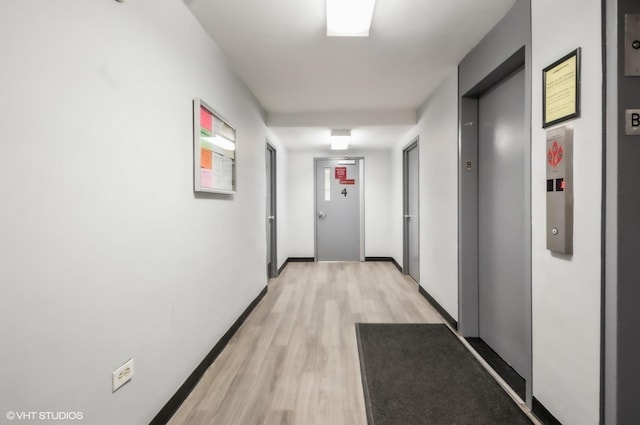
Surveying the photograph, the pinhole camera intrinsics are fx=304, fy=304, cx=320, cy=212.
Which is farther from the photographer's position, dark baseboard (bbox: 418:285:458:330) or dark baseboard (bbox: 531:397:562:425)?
dark baseboard (bbox: 418:285:458:330)

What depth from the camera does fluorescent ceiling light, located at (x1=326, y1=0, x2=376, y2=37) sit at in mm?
1788

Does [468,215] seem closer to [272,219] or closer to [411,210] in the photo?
[411,210]

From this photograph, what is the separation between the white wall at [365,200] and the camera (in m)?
6.18

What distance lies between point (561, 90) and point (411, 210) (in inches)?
134

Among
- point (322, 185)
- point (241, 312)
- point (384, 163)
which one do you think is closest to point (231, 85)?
point (241, 312)

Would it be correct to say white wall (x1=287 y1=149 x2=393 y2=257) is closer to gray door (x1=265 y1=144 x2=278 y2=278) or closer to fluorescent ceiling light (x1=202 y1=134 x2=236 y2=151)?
gray door (x1=265 y1=144 x2=278 y2=278)

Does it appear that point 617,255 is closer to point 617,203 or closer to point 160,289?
point 617,203

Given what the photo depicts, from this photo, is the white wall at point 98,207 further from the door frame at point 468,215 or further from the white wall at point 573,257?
the door frame at point 468,215

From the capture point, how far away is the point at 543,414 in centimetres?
164

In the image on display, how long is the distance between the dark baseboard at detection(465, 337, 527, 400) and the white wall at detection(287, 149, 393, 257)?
3578 millimetres

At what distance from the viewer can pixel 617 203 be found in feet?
4.01

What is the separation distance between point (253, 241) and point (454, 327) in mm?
2272

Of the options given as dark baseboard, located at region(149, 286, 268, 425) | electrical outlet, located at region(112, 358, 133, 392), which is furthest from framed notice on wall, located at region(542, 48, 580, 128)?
dark baseboard, located at region(149, 286, 268, 425)

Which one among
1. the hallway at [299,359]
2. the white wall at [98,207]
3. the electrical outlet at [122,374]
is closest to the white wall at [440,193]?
the hallway at [299,359]
